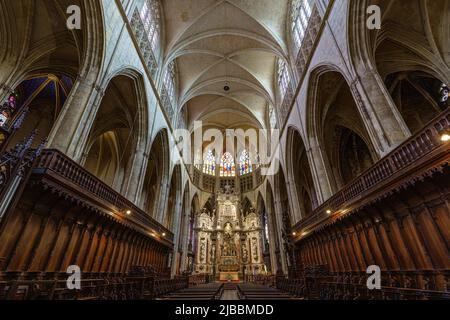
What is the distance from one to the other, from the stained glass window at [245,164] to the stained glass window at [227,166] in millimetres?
1010

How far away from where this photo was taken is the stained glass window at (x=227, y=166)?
94.4 feet

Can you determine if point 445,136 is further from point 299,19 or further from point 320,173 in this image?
point 299,19

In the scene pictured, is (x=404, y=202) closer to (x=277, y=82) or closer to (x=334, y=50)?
(x=334, y=50)

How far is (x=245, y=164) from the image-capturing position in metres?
28.6

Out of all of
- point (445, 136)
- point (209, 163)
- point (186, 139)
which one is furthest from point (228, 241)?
point (445, 136)

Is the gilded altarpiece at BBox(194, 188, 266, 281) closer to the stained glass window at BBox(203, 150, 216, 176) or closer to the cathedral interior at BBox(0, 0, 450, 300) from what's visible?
the cathedral interior at BBox(0, 0, 450, 300)

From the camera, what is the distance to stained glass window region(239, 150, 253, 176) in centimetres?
2800

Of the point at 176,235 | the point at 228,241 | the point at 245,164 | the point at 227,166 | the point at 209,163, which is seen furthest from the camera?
the point at 227,166

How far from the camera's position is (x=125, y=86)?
1186 cm

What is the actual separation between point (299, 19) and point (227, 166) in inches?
759

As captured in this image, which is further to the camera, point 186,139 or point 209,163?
point 209,163

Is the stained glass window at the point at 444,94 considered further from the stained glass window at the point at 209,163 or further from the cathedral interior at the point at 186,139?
the stained glass window at the point at 209,163

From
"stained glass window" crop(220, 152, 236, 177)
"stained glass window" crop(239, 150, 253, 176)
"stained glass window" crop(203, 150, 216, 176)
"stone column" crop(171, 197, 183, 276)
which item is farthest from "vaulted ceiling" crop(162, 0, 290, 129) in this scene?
"stone column" crop(171, 197, 183, 276)
